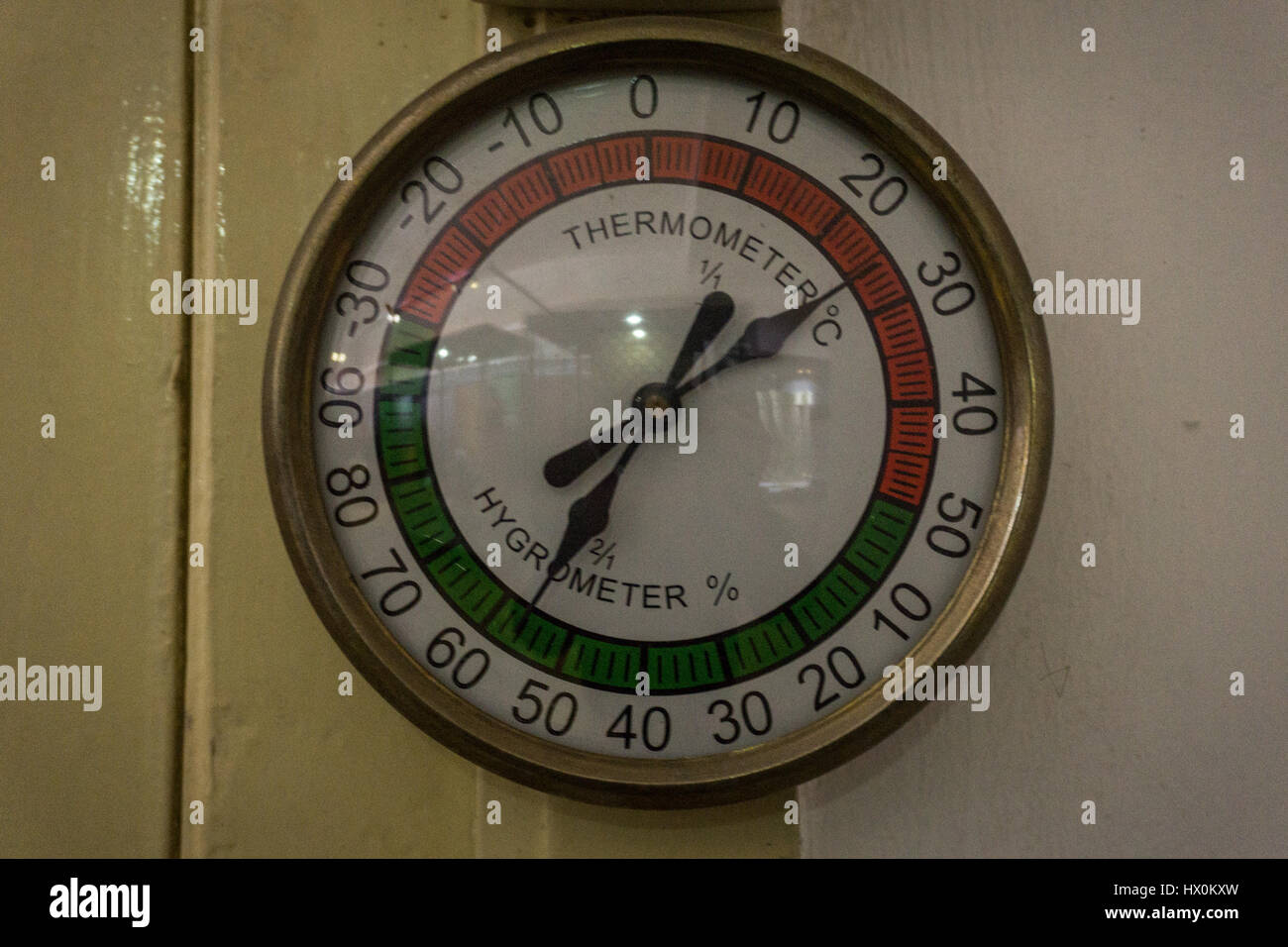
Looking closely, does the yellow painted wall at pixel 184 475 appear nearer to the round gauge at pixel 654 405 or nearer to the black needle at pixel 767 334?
the round gauge at pixel 654 405

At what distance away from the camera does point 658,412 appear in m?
0.70

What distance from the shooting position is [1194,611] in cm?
77

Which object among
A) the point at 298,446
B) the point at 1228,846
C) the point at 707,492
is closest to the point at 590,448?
the point at 707,492

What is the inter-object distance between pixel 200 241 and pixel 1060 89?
2.50 ft

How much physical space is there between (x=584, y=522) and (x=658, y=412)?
0.34 feet

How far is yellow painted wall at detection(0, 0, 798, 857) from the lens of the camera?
746mm

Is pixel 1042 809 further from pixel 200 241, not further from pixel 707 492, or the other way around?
pixel 200 241

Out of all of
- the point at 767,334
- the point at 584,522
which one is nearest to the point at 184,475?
the point at 584,522

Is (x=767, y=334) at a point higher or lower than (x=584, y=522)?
higher

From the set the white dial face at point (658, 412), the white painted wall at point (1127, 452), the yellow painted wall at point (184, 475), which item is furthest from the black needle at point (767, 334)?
the yellow painted wall at point (184, 475)

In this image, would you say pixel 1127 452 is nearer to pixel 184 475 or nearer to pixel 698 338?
pixel 698 338

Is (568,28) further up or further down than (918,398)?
further up

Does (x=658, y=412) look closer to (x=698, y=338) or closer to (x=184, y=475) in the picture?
(x=698, y=338)

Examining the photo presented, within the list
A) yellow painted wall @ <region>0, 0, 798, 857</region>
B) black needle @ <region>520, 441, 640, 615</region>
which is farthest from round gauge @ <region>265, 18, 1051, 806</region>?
yellow painted wall @ <region>0, 0, 798, 857</region>
